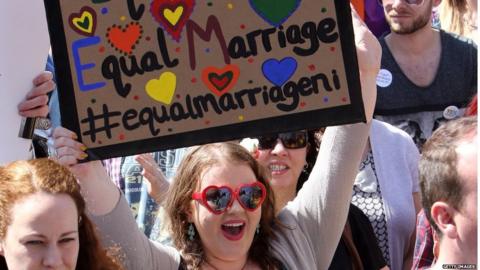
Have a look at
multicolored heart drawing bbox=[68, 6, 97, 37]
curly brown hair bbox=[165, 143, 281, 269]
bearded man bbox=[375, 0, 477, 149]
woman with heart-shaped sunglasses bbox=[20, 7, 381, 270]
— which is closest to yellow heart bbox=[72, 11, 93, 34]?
multicolored heart drawing bbox=[68, 6, 97, 37]

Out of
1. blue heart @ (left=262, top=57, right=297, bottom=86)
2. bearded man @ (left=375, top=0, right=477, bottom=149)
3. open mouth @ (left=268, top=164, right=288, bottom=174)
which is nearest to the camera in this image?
blue heart @ (left=262, top=57, right=297, bottom=86)

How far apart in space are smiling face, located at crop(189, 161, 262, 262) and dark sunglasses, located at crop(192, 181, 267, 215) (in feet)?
0.05

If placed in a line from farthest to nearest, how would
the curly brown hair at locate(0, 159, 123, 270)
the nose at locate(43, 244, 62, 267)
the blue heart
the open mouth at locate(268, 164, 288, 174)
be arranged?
the open mouth at locate(268, 164, 288, 174)
the blue heart
the curly brown hair at locate(0, 159, 123, 270)
the nose at locate(43, 244, 62, 267)

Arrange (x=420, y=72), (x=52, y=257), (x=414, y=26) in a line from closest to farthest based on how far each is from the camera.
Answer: (x=52, y=257), (x=420, y=72), (x=414, y=26)

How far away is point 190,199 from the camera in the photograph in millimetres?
3955

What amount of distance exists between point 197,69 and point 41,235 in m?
0.73

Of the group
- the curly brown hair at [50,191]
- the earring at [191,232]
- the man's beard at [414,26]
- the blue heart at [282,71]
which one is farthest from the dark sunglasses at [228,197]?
the man's beard at [414,26]

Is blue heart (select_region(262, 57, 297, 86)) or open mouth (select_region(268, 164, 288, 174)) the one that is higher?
blue heart (select_region(262, 57, 297, 86))

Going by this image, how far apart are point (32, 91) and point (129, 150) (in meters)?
0.53

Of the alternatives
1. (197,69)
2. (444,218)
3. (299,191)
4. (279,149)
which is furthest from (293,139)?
(444,218)

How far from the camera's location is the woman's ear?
324 centimetres

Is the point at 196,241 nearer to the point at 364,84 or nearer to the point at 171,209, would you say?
the point at 171,209

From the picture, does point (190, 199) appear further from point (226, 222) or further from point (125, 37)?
point (125, 37)

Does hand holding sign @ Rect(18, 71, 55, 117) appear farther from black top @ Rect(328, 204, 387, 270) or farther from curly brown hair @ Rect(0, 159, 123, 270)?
black top @ Rect(328, 204, 387, 270)
